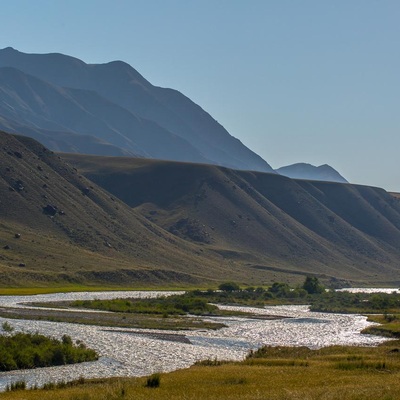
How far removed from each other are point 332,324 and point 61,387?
59.7m

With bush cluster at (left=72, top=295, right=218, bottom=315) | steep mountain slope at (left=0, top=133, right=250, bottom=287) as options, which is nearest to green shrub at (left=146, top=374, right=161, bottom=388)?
bush cluster at (left=72, top=295, right=218, bottom=315)

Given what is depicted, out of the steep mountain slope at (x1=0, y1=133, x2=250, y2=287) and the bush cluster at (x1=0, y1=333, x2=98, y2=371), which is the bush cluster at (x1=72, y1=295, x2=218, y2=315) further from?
the bush cluster at (x1=0, y1=333, x2=98, y2=371)

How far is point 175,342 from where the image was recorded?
6844 cm

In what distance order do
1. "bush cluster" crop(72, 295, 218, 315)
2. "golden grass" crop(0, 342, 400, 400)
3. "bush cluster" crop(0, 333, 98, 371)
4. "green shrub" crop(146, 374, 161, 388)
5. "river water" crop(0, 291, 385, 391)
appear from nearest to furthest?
"golden grass" crop(0, 342, 400, 400) → "green shrub" crop(146, 374, 161, 388) → "river water" crop(0, 291, 385, 391) → "bush cluster" crop(0, 333, 98, 371) → "bush cluster" crop(72, 295, 218, 315)

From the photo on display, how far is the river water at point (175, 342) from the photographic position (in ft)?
165

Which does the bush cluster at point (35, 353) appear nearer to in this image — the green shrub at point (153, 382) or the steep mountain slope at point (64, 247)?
the green shrub at point (153, 382)

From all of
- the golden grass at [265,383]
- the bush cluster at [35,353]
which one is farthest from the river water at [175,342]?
the golden grass at [265,383]

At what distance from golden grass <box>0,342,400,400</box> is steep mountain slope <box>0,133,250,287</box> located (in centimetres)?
9408

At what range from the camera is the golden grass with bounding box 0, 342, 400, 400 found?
35875 millimetres

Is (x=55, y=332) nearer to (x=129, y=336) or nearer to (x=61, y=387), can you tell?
(x=129, y=336)

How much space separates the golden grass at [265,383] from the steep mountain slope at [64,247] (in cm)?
9408

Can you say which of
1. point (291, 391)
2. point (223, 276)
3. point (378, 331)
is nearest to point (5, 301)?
point (378, 331)

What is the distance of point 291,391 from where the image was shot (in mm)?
36031

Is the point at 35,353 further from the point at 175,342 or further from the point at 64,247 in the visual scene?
the point at 64,247
